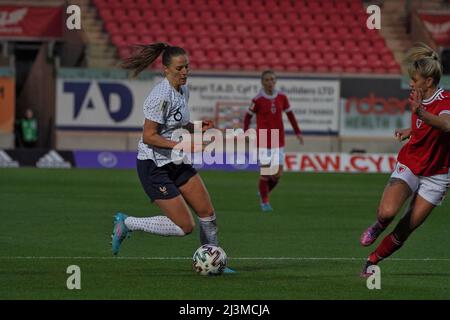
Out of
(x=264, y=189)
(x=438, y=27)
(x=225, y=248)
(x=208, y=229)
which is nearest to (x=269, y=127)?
(x=264, y=189)

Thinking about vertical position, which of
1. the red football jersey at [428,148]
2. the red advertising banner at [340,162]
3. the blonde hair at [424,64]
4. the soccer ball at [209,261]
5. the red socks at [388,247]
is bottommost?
the red advertising banner at [340,162]

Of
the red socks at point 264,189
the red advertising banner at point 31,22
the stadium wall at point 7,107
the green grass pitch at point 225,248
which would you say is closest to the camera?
the green grass pitch at point 225,248

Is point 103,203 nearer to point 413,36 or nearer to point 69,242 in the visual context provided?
point 69,242

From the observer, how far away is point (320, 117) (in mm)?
34094

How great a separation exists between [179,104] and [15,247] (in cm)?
350

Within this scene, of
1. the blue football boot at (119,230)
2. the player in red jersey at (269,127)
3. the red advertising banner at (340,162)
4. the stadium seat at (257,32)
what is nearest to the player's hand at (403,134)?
the blue football boot at (119,230)

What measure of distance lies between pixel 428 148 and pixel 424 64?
827 millimetres

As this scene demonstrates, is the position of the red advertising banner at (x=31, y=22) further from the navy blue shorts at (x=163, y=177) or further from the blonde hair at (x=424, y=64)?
the blonde hair at (x=424, y=64)

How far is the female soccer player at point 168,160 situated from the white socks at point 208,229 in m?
0.01

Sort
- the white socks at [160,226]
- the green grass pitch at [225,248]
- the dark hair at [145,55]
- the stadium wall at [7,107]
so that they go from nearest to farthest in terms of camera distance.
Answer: the green grass pitch at [225,248], the white socks at [160,226], the dark hair at [145,55], the stadium wall at [7,107]

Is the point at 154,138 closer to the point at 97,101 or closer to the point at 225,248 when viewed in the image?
the point at 225,248

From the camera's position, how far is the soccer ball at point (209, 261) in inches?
435

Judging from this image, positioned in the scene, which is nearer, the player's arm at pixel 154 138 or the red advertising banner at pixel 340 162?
the player's arm at pixel 154 138

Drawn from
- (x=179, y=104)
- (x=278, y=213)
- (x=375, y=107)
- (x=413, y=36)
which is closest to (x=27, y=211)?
(x=278, y=213)
